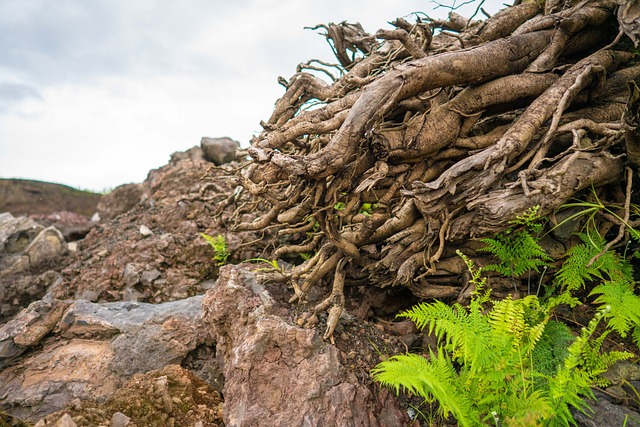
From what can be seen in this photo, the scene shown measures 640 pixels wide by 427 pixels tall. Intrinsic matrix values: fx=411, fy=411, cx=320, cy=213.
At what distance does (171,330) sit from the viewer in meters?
4.26

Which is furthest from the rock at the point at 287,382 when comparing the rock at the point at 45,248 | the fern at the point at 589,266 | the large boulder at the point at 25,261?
the rock at the point at 45,248

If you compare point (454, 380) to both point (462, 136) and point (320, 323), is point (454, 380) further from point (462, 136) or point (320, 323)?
point (462, 136)

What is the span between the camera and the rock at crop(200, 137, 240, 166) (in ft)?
33.4

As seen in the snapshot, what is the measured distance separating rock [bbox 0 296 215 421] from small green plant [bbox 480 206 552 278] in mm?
2909

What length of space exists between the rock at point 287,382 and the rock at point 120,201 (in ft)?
24.1

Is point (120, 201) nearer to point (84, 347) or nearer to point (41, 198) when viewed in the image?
point (84, 347)

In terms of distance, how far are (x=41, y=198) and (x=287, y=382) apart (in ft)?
49.3

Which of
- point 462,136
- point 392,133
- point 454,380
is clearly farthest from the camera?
point 462,136

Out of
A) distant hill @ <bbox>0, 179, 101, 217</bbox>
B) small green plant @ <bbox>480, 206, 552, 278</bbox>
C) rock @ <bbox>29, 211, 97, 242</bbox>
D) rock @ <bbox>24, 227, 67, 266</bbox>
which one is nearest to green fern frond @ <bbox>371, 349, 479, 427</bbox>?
small green plant @ <bbox>480, 206, 552, 278</bbox>

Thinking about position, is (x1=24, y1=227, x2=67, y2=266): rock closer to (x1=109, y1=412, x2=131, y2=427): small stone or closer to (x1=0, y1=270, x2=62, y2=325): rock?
(x1=0, y1=270, x2=62, y2=325): rock

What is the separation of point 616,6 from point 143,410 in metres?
5.69

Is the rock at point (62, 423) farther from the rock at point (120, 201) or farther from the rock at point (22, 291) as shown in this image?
the rock at point (120, 201)

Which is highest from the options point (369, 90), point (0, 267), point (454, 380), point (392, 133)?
point (369, 90)

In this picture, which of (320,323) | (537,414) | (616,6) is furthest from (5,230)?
(616,6)
